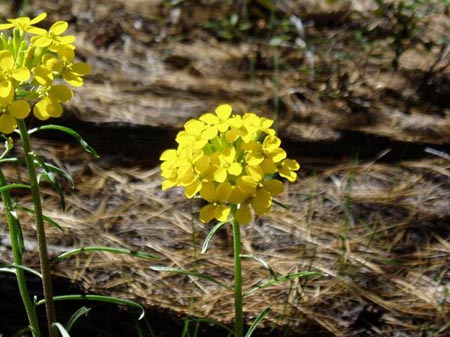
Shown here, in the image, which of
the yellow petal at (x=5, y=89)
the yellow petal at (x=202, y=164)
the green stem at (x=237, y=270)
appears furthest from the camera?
the green stem at (x=237, y=270)

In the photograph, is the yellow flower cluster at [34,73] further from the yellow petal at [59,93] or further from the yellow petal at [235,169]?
the yellow petal at [235,169]

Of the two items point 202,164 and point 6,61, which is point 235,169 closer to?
point 202,164

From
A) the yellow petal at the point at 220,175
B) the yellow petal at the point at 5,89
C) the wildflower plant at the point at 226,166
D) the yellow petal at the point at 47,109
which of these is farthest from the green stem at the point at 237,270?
the yellow petal at the point at 5,89

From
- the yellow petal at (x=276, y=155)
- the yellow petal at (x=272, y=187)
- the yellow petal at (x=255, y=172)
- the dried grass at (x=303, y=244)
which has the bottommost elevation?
the dried grass at (x=303, y=244)

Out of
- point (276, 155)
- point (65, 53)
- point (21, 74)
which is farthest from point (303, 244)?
point (21, 74)

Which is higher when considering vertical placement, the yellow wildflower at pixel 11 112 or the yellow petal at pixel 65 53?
the yellow petal at pixel 65 53

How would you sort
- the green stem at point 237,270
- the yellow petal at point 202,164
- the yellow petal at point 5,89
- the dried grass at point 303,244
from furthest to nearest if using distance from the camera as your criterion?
the dried grass at point 303,244, the green stem at point 237,270, the yellow petal at point 202,164, the yellow petal at point 5,89

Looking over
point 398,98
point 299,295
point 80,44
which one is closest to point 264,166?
point 299,295
